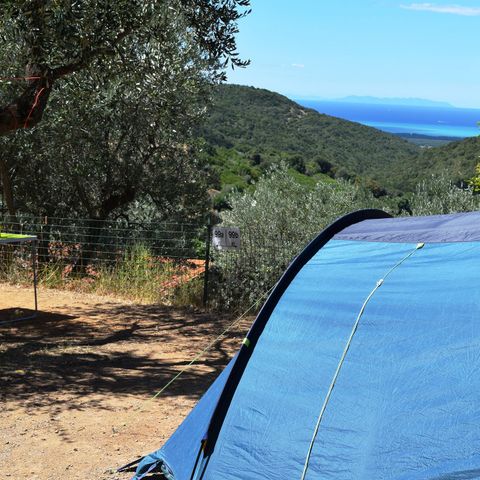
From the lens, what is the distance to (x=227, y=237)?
997 cm

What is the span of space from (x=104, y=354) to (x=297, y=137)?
41.9 metres

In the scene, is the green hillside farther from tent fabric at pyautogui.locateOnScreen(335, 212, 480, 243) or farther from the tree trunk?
tent fabric at pyautogui.locateOnScreen(335, 212, 480, 243)

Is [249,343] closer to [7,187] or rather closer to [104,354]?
[104,354]

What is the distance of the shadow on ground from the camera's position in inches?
261

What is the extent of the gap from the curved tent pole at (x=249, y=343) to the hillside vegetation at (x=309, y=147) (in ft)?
61.0

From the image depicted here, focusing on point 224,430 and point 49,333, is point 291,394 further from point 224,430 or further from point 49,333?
point 49,333

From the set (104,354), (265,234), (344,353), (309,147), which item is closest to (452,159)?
(309,147)

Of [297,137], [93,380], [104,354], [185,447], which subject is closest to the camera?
[185,447]

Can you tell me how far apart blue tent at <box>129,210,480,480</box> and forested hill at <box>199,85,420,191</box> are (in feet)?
92.5

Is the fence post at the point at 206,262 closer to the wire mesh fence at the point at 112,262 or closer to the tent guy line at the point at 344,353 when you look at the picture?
the wire mesh fence at the point at 112,262

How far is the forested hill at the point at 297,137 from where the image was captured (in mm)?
37375

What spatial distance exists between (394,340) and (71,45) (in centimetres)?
523

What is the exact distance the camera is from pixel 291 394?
3840 mm

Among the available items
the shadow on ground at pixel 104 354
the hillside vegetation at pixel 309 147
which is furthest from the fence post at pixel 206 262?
the hillside vegetation at pixel 309 147
